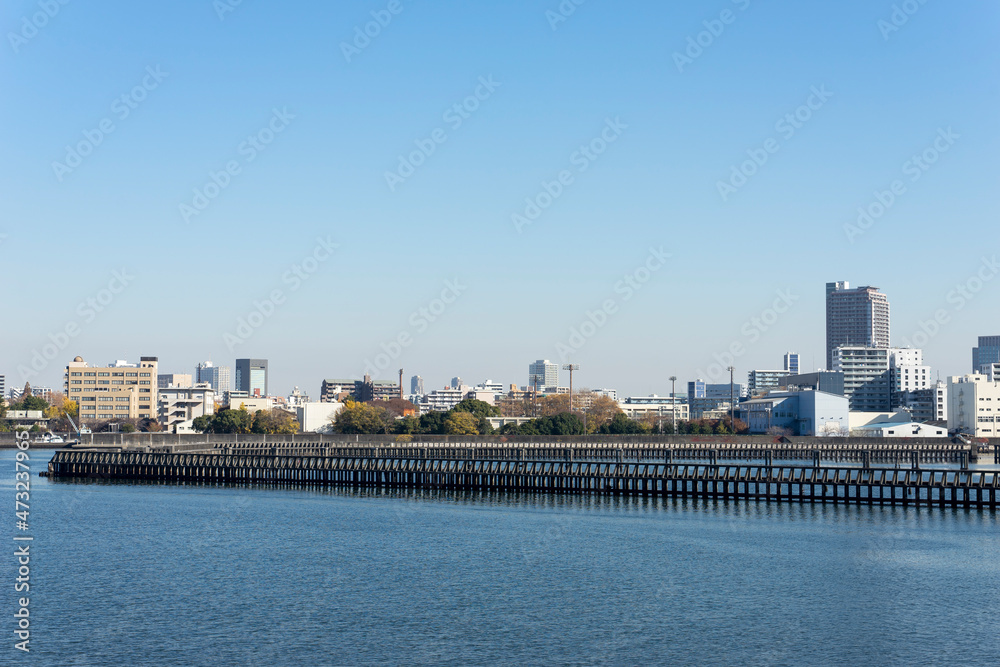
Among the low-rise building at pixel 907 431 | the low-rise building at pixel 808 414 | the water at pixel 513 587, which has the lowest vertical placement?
the water at pixel 513 587

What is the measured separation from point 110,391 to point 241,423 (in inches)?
2342

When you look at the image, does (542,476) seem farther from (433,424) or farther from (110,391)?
(110,391)

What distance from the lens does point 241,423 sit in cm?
13088

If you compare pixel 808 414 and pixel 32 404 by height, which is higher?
pixel 32 404

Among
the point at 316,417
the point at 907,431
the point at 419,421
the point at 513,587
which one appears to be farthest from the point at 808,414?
the point at 513,587

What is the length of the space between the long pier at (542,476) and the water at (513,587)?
13.5 feet

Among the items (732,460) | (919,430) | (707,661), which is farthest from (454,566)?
(919,430)

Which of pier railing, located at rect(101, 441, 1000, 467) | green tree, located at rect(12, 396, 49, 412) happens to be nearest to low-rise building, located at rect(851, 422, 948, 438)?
pier railing, located at rect(101, 441, 1000, 467)

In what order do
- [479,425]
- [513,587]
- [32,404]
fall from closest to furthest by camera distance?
[513,587], [479,425], [32,404]

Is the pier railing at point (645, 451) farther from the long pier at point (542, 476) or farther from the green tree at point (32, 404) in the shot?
the green tree at point (32, 404)

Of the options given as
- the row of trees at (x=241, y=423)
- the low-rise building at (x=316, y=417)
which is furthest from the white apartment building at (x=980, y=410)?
the row of trees at (x=241, y=423)

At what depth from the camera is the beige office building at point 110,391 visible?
17600 cm

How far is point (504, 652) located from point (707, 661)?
5490mm

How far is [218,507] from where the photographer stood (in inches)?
2233
